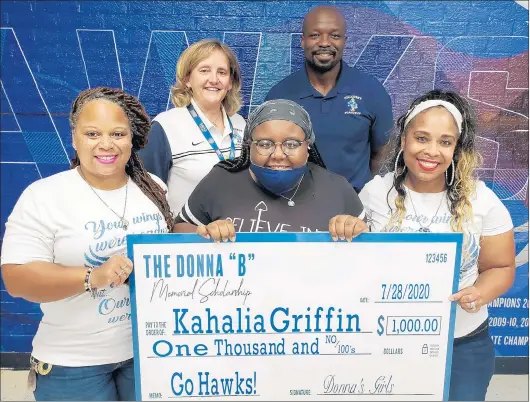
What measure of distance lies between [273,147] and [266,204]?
23 centimetres

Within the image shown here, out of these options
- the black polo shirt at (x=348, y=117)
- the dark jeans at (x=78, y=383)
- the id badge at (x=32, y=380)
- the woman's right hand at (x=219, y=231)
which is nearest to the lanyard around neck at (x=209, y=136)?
the black polo shirt at (x=348, y=117)

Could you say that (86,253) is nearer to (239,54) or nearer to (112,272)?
(112,272)

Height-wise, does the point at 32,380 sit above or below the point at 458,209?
below

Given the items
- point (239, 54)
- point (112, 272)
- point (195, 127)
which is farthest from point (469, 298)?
point (239, 54)

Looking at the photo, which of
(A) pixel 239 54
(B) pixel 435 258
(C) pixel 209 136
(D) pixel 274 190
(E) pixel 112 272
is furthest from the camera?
(A) pixel 239 54

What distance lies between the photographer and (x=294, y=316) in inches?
72.2

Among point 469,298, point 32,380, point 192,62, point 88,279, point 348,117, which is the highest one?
point 192,62

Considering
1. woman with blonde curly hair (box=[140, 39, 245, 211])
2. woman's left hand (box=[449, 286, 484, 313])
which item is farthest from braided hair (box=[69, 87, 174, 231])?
woman's left hand (box=[449, 286, 484, 313])

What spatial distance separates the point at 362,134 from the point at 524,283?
6.12 ft

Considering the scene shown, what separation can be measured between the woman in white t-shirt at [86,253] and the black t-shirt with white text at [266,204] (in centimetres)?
19

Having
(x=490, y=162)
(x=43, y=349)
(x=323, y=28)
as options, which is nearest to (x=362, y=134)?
(x=323, y=28)

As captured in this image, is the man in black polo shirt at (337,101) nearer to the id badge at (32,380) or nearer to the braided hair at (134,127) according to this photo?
the braided hair at (134,127)

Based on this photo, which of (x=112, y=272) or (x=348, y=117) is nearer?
(x=112, y=272)

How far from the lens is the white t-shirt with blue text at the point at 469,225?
1.92 meters
